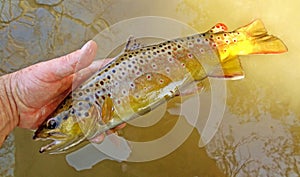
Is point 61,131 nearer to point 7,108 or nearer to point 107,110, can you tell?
point 107,110

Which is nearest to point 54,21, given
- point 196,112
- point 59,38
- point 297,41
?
→ point 59,38

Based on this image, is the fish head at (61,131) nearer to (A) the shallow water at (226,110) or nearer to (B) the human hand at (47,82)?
(B) the human hand at (47,82)

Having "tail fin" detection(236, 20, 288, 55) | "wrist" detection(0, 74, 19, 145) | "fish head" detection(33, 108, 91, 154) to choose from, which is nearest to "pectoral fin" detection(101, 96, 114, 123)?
"fish head" detection(33, 108, 91, 154)

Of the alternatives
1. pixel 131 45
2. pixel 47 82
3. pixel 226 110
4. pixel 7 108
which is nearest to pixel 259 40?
pixel 226 110

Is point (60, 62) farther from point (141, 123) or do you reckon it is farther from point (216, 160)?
point (216, 160)

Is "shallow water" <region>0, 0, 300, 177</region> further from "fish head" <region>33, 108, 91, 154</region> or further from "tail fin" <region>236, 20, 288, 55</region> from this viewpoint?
"fish head" <region>33, 108, 91, 154</region>

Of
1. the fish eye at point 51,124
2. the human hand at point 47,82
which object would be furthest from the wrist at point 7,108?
the fish eye at point 51,124

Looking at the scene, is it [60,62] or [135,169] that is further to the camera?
[135,169]
